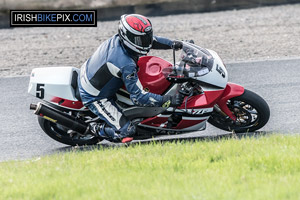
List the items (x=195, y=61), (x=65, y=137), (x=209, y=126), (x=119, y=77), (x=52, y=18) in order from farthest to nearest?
(x=52, y=18), (x=209, y=126), (x=65, y=137), (x=195, y=61), (x=119, y=77)

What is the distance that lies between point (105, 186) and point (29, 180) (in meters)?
0.89

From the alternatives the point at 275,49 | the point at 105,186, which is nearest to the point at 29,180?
the point at 105,186

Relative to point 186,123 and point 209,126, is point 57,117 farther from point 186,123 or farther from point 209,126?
point 209,126

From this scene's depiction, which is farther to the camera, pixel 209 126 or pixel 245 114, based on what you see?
pixel 209 126

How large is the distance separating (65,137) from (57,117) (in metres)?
0.48

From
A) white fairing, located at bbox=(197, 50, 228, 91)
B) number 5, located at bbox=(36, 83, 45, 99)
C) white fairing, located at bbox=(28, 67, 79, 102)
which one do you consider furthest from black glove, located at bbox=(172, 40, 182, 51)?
number 5, located at bbox=(36, 83, 45, 99)

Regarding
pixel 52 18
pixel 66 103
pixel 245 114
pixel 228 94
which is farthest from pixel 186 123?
pixel 52 18

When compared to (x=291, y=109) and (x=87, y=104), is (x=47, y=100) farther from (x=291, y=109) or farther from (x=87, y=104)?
(x=291, y=109)

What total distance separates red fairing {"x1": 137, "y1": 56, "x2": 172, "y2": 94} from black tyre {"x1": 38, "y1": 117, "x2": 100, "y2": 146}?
3.68 feet

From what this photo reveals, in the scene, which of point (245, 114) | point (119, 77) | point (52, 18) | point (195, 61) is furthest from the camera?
point (52, 18)

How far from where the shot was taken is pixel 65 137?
7.30m

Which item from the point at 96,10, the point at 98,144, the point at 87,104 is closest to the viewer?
the point at 87,104

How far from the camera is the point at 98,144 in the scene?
24.4 ft

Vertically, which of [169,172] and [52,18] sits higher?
[169,172]
